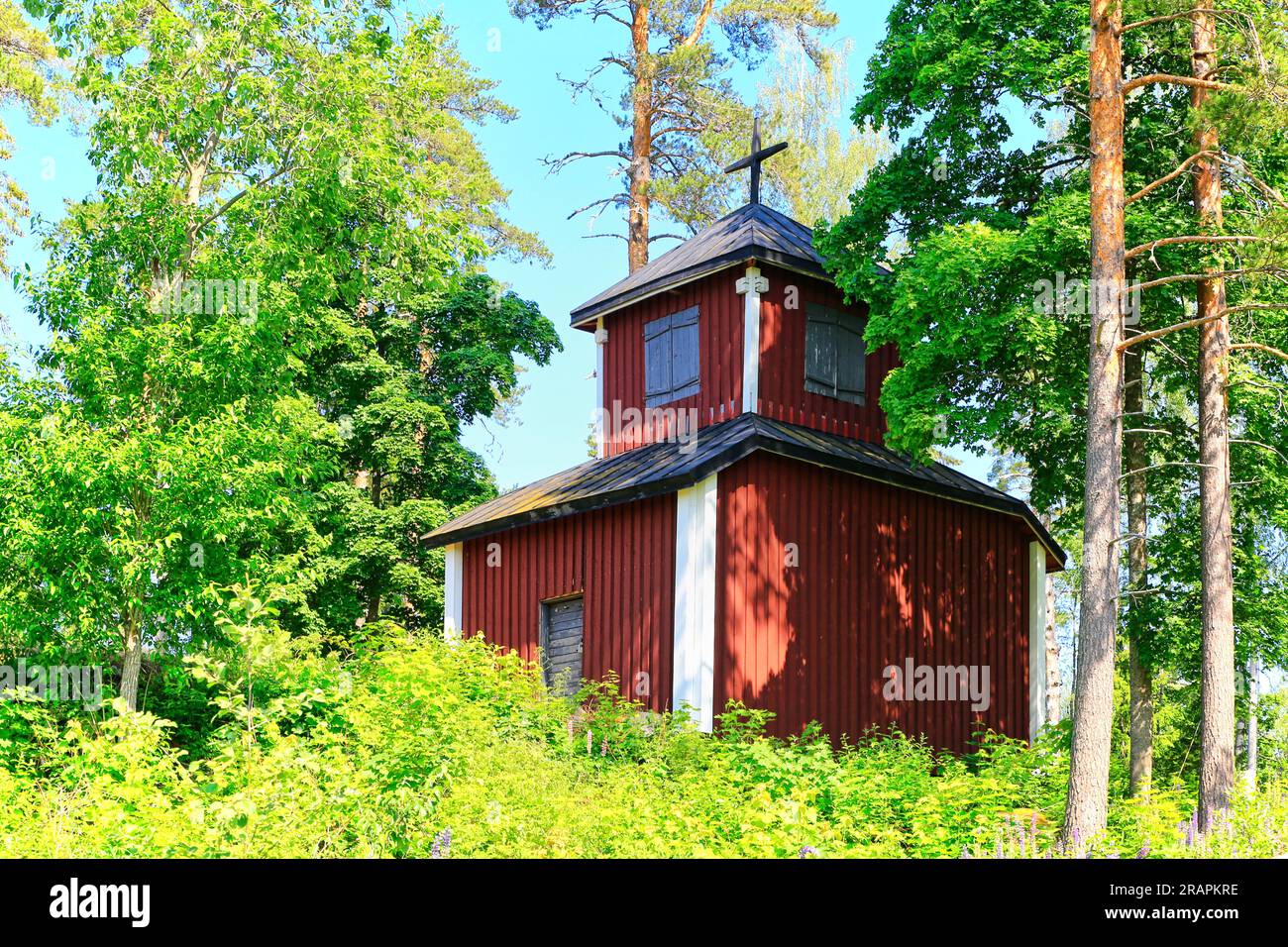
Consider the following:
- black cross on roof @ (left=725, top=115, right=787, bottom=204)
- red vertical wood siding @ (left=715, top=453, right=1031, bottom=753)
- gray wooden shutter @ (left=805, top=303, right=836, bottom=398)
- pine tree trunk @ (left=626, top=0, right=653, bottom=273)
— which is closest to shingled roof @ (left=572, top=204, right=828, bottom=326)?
black cross on roof @ (left=725, top=115, right=787, bottom=204)

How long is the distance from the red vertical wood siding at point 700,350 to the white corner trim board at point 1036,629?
5.29 metres

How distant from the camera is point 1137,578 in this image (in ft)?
56.1

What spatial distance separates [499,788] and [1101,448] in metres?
6.93

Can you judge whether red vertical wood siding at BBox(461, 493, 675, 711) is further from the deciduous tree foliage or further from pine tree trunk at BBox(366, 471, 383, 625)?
pine tree trunk at BBox(366, 471, 383, 625)

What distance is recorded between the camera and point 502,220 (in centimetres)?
3453

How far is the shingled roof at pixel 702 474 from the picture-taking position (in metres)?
16.1

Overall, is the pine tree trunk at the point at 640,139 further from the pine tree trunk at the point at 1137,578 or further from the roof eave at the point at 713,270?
the pine tree trunk at the point at 1137,578

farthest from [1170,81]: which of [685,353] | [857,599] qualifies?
[685,353]

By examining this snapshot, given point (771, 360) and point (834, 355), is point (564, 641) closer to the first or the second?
point (771, 360)

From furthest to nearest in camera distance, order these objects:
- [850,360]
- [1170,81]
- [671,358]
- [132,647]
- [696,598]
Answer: [671,358], [850,360], [132,647], [696,598], [1170,81]

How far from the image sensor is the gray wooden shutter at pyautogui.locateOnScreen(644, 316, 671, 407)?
19.6 m

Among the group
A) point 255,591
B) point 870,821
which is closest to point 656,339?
point 255,591
